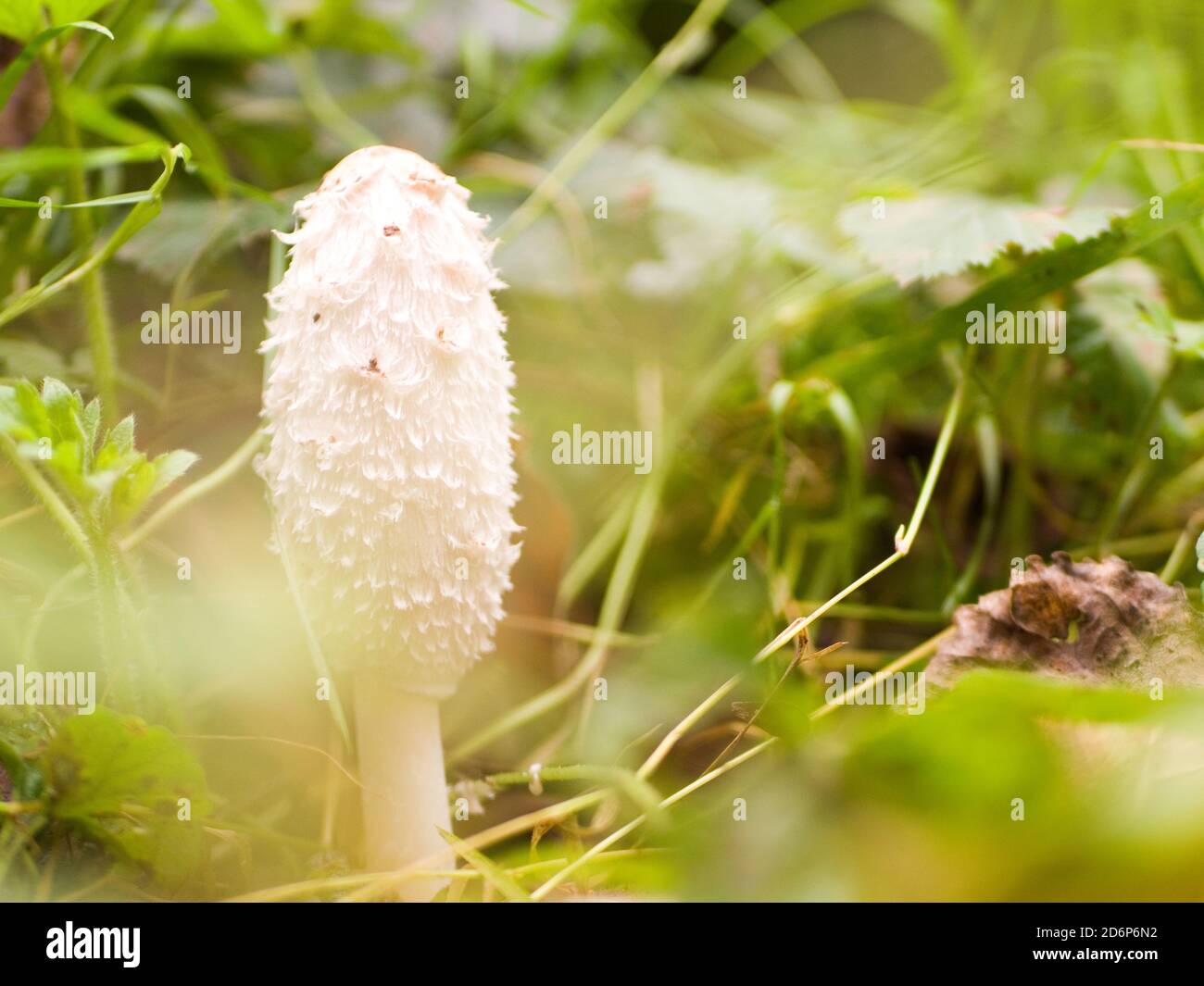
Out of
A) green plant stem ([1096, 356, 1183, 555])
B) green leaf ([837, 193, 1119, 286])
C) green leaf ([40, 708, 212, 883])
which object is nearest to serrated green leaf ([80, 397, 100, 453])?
green leaf ([40, 708, 212, 883])

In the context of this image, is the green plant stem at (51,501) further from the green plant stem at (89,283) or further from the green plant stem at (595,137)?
the green plant stem at (595,137)

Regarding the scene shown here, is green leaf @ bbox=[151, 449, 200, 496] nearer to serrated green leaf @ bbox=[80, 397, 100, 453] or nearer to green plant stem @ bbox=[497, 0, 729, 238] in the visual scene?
serrated green leaf @ bbox=[80, 397, 100, 453]

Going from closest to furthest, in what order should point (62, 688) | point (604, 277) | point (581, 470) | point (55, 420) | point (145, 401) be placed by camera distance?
1. point (55, 420)
2. point (62, 688)
3. point (145, 401)
4. point (581, 470)
5. point (604, 277)

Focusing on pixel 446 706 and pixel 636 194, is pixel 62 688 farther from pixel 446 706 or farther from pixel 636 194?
pixel 636 194

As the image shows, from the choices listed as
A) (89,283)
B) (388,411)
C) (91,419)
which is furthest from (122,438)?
(89,283)

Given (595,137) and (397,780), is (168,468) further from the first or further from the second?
(595,137)

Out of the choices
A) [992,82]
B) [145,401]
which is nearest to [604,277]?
[145,401]
